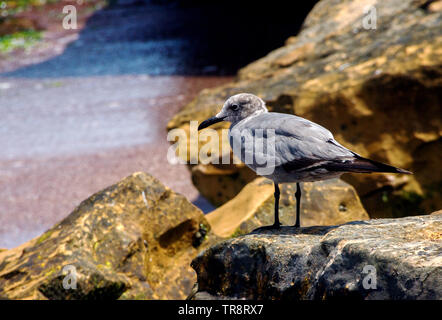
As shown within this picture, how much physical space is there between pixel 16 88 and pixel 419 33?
7.17 meters

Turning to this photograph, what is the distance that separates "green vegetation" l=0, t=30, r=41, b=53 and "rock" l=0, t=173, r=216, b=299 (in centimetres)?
1015

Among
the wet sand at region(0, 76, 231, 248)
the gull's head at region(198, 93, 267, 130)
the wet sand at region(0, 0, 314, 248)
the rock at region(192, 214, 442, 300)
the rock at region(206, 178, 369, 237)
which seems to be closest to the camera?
the rock at region(192, 214, 442, 300)

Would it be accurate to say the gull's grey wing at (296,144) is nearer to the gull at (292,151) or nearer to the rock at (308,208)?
the gull at (292,151)

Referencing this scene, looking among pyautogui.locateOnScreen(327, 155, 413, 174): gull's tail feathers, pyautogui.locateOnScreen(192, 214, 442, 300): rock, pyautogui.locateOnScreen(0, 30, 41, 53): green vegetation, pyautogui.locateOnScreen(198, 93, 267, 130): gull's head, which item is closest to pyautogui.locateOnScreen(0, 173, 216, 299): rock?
pyautogui.locateOnScreen(192, 214, 442, 300): rock

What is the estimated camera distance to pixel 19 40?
1382cm

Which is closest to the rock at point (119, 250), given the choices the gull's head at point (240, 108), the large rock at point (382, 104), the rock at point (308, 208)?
the rock at point (308, 208)

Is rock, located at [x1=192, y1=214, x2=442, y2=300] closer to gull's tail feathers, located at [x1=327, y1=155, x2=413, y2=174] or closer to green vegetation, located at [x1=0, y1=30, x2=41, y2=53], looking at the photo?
gull's tail feathers, located at [x1=327, y1=155, x2=413, y2=174]

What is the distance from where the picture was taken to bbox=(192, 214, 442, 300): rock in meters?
2.06

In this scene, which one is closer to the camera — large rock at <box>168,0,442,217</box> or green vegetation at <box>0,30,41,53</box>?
large rock at <box>168,0,442,217</box>

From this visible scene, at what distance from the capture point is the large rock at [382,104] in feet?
16.0

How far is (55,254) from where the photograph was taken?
338 centimetres

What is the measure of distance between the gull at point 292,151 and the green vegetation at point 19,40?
1138 centimetres
